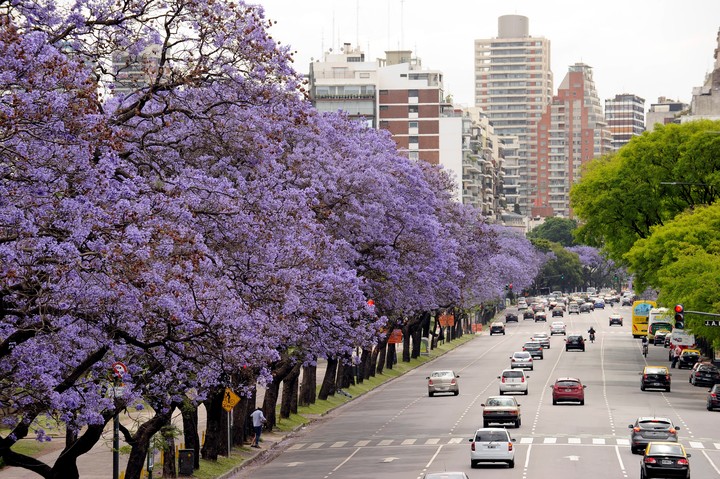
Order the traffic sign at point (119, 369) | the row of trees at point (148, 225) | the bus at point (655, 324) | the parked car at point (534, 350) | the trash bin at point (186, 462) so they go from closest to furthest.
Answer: the row of trees at point (148, 225)
the traffic sign at point (119, 369)
the trash bin at point (186, 462)
the parked car at point (534, 350)
the bus at point (655, 324)

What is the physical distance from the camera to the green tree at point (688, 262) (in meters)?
74.4

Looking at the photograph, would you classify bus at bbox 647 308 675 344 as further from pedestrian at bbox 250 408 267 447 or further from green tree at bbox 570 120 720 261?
pedestrian at bbox 250 408 267 447

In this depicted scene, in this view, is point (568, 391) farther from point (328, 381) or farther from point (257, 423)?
Result: point (257, 423)

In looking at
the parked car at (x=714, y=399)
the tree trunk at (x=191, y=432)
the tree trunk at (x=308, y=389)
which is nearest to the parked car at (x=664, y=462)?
the tree trunk at (x=191, y=432)

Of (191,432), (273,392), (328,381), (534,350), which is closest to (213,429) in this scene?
(191,432)

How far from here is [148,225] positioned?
27000mm

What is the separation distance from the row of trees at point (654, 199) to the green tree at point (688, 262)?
8 cm

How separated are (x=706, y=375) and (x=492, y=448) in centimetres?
3995

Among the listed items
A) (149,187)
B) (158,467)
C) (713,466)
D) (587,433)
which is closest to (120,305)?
(149,187)

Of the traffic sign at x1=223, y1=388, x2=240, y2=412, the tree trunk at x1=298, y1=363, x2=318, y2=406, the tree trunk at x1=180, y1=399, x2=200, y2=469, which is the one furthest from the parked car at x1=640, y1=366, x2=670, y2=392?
the tree trunk at x1=180, y1=399, x2=200, y2=469

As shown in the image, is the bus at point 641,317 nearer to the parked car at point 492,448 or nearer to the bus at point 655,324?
the bus at point 655,324

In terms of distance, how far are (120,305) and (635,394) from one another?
53720 millimetres

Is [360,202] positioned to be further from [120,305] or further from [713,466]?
[120,305]

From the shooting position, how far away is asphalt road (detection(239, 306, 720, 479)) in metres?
45.8
